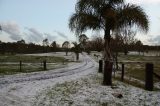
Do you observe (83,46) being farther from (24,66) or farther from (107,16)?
(107,16)

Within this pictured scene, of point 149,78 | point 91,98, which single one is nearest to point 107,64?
point 149,78

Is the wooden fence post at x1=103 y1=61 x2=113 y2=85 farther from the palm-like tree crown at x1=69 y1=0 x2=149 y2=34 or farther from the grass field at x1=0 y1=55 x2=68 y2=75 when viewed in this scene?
the grass field at x1=0 y1=55 x2=68 y2=75

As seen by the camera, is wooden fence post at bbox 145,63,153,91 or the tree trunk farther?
the tree trunk

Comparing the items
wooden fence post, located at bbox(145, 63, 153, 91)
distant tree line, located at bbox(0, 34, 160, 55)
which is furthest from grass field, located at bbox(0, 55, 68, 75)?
wooden fence post, located at bbox(145, 63, 153, 91)

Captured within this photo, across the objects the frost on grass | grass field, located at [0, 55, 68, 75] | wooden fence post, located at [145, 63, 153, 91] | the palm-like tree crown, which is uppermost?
the palm-like tree crown

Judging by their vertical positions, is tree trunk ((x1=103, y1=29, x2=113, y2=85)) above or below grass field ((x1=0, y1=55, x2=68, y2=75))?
above

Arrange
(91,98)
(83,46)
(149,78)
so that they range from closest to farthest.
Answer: (91,98)
(149,78)
(83,46)

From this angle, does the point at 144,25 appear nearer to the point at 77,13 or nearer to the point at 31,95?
the point at 77,13

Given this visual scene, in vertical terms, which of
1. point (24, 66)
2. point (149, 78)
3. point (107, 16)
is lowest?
point (24, 66)

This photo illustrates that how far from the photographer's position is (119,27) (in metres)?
16.9

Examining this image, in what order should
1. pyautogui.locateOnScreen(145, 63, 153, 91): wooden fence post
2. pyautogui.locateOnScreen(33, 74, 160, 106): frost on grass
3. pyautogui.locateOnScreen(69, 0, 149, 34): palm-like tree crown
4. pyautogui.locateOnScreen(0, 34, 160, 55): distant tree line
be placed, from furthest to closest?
pyautogui.locateOnScreen(0, 34, 160, 55): distant tree line < pyautogui.locateOnScreen(69, 0, 149, 34): palm-like tree crown < pyautogui.locateOnScreen(145, 63, 153, 91): wooden fence post < pyautogui.locateOnScreen(33, 74, 160, 106): frost on grass

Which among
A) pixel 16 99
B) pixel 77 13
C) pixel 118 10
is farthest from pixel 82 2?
pixel 16 99

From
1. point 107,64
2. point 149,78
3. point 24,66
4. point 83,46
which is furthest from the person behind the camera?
point 83,46

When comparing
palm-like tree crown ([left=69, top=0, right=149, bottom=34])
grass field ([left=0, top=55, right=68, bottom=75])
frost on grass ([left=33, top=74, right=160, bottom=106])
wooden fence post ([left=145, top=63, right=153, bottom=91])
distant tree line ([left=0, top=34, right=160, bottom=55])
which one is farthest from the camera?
distant tree line ([left=0, top=34, right=160, bottom=55])
